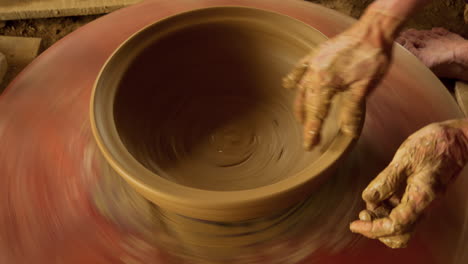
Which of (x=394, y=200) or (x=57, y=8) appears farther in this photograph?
(x=57, y=8)

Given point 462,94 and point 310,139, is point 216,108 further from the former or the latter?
point 462,94

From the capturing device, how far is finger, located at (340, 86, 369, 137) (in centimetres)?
98

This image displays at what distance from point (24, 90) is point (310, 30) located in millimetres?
864

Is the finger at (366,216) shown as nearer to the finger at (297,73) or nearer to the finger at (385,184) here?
the finger at (385,184)

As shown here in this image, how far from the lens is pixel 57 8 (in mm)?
2510

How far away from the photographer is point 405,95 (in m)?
1.33

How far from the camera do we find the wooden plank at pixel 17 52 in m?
2.30

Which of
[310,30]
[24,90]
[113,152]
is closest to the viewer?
[113,152]

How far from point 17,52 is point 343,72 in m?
1.94

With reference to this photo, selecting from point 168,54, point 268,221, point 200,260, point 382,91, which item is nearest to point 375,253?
point 268,221

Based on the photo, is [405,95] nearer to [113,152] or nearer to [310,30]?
[310,30]

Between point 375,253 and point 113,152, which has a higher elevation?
point 113,152

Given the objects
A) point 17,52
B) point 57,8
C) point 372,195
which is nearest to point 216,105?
point 372,195

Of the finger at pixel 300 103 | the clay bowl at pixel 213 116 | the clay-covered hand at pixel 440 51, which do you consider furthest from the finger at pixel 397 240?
the clay-covered hand at pixel 440 51
